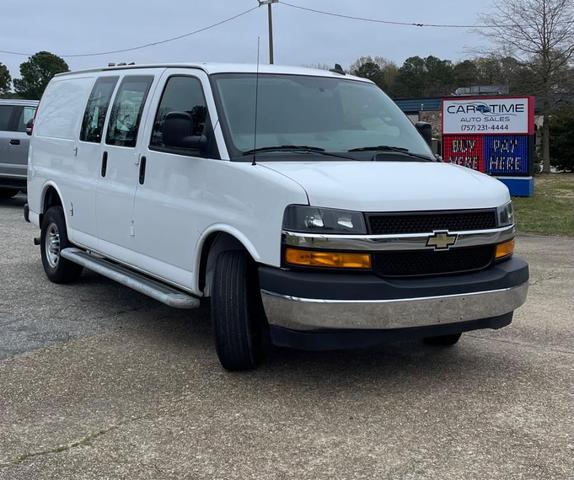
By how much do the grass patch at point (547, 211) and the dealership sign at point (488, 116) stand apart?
5.95 feet

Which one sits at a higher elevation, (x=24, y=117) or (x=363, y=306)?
(x=24, y=117)

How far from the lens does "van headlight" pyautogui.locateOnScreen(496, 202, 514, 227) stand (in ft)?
15.0

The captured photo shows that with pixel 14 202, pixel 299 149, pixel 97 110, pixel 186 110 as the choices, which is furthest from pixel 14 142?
pixel 299 149

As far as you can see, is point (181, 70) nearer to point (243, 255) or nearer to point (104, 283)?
point (243, 255)

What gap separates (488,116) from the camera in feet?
58.9

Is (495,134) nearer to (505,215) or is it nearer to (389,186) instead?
(505,215)

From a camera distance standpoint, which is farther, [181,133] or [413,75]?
[413,75]

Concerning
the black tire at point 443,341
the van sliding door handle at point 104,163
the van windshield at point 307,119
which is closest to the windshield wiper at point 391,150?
the van windshield at point 307,119

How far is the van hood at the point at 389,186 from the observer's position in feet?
13.4

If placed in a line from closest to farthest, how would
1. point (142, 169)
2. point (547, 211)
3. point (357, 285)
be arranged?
point (357, 285)
point (142, 169)
point (547, 211)

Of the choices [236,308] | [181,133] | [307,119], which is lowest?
[236,308]

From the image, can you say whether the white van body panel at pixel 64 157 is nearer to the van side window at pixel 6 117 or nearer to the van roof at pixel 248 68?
the van roof at pixel 248 68

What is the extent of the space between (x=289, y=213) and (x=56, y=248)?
4078mm

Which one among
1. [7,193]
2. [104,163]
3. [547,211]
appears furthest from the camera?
[7,193]
